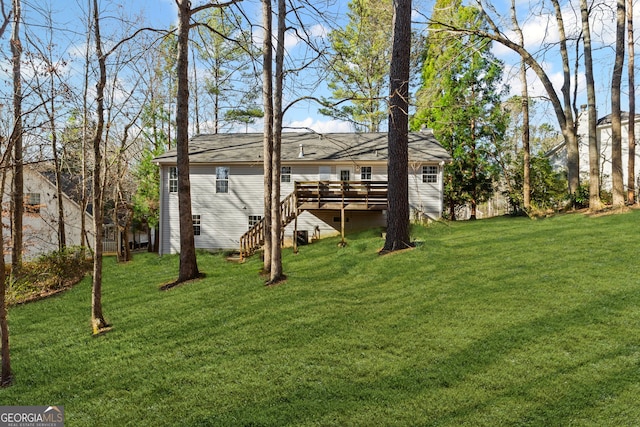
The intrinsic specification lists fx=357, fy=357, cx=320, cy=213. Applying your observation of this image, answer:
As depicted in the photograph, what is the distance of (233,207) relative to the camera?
1684cm

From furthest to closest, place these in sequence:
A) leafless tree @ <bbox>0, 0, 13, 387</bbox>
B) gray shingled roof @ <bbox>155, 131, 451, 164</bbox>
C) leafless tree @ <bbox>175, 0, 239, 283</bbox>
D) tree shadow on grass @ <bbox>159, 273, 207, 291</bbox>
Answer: gray shingled roof @ <bbox>155, 131, 451, 164</bbox>
leafless tree @ <bbox>175, 0, 239, 283</bbox>
tree shadow on grass @ <bbox>159, 273, 207, 291</bbox>
leafless tree @ <bbox>0, 0, 13, 387</bbox>

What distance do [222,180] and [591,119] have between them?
52.3 ft

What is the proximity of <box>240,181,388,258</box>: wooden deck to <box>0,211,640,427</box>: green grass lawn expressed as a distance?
485 cm

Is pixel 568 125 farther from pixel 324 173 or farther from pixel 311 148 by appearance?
pixel 311 148

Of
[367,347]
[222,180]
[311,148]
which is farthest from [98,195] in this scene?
[311,148]

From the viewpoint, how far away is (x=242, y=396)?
4.07 metres

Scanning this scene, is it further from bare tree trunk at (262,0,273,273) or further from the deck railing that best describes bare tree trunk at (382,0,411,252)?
the deck railing

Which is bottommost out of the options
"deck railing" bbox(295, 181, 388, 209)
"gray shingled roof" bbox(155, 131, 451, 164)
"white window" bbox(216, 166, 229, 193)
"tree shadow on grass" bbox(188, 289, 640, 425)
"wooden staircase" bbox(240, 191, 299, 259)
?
"tree shadow on grass" bbox(188, 289, 640, 425)

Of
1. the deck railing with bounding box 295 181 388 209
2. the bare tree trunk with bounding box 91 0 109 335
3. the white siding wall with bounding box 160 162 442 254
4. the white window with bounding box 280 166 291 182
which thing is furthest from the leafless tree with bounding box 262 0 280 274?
the white window with bounding box 280 166 291 182

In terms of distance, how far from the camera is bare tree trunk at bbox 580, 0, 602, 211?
46.3ft

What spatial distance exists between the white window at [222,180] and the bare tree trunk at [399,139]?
9.36 meters

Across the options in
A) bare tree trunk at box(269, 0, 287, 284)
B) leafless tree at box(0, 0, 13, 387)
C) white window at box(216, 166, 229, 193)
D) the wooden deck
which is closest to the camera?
leafless tree at box(0, 0, 13, 387)

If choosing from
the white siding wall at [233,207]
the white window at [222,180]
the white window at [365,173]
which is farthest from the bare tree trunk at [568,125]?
the white window at [222,180]

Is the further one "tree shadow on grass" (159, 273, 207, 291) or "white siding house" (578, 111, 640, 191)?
"white siding house" (578, 111, 640, 191)
